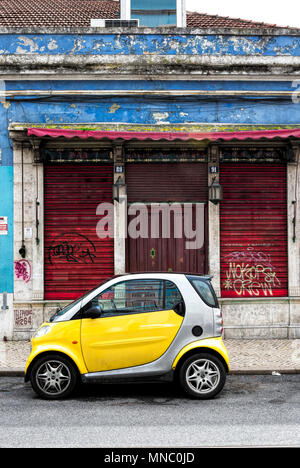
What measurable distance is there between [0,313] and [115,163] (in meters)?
4.21

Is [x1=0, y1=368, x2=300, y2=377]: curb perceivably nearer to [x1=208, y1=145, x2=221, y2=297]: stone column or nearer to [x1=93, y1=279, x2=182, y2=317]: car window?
[x1=93, y1=279, x2=182, y2=317]: car window

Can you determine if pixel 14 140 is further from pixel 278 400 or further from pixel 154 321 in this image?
pixel 278 400

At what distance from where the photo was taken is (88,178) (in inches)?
489

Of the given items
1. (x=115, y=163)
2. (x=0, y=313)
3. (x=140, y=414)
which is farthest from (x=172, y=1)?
(x=140, y=414)

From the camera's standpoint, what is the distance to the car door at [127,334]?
7.35 meters

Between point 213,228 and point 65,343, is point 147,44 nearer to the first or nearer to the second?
point 213,228

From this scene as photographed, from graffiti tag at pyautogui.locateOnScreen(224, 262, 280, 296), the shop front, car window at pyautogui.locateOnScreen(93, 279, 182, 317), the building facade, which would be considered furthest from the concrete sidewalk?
car window at pyautogui.locateOnScreen(93, 279, 182, 317)

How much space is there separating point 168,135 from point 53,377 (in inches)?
233

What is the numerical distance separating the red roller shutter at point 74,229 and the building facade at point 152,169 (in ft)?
0.07

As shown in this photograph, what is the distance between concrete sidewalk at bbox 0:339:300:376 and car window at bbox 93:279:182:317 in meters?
2.33

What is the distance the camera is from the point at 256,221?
41.2ft

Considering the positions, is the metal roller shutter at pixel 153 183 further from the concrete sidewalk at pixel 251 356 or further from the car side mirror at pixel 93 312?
the car side mirror at pixel 93 312

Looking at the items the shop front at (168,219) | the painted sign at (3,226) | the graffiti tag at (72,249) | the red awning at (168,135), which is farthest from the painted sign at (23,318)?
the red awning at (168,135)

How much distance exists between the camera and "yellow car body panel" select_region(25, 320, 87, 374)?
289 inches
